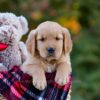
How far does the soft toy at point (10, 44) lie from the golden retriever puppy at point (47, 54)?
0.10 metres

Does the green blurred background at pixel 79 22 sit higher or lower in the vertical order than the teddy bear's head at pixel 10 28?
lower

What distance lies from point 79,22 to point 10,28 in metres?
6.03

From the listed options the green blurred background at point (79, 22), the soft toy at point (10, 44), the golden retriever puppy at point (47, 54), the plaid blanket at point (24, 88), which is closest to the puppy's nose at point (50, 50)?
the golden retriever puppy at point (47, 54)

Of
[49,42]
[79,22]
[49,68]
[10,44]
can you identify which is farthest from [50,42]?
[79,22]

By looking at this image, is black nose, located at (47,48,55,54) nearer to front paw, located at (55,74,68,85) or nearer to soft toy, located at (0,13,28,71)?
front paw, located at (55,74,68,85)

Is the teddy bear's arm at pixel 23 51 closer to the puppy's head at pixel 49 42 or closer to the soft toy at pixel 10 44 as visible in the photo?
the soft toy at pixel 10 44

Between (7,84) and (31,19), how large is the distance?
5354 mm

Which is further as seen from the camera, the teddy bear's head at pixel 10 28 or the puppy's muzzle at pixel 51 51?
the teddy bear's head at pixel 10 28

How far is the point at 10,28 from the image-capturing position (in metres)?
3.23

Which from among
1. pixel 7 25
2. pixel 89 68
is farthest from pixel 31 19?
pixel 7 25

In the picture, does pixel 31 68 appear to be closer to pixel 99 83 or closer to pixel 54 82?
pixel 54 82

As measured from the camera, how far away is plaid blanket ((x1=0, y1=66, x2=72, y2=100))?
3.08m

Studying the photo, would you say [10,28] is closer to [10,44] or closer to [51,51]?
[10,44]

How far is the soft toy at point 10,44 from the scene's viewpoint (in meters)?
3.20
